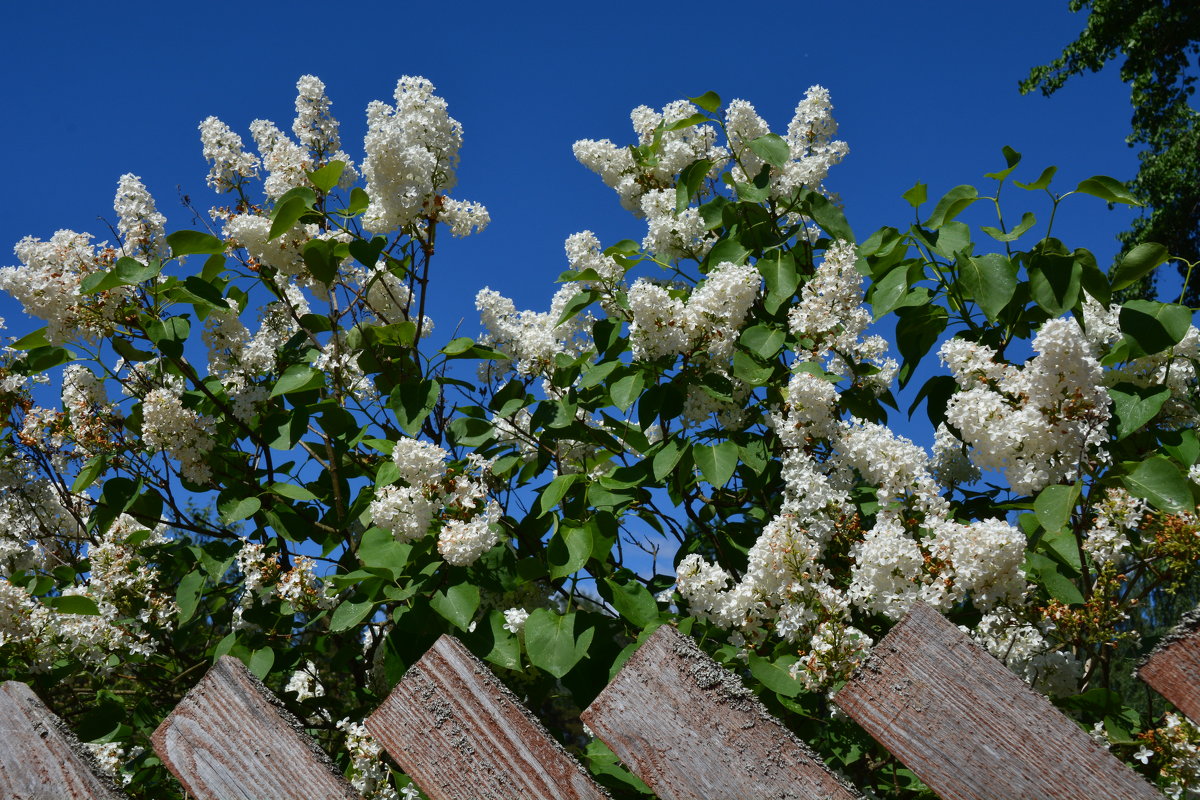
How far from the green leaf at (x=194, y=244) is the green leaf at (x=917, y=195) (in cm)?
194

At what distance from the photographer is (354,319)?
3.15 meters

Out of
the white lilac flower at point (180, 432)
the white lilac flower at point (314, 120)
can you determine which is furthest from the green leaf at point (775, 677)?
the white lilac flower at point (314, 120)

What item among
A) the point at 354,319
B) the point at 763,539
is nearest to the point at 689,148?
the point at 354,319

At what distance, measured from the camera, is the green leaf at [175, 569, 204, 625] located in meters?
2.66

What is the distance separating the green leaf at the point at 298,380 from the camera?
263 centimetres

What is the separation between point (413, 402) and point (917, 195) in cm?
140

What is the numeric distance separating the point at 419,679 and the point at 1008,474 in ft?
3.79

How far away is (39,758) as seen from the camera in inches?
62.9

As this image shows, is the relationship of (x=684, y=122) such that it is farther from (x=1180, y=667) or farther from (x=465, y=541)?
(x=1180, y=667)

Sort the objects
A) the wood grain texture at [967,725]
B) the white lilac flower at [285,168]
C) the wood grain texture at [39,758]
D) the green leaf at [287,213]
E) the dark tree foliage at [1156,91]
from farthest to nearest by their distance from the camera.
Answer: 1. the dark tree foliage at [1156,91]
2. the white lilac flower at [285,168]
3. the green leaf at [287,213]
4. the wood grain texture at [39,758]
5. the wood grain texture at [967,725]

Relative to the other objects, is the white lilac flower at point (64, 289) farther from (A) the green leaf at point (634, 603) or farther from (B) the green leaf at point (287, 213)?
(A) the green leaf at point (634, 603)

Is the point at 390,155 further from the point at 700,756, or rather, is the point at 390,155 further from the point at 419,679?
the point at 700,756

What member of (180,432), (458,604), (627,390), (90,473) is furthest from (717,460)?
(90,473)

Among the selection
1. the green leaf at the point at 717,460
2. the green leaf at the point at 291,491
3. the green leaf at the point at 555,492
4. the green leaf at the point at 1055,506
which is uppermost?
the green leaf at the point at 1055,506
